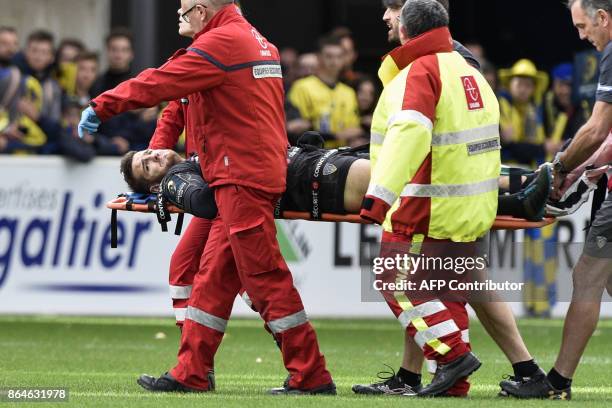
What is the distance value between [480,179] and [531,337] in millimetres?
5487

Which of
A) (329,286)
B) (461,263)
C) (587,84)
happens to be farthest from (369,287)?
(587,84)

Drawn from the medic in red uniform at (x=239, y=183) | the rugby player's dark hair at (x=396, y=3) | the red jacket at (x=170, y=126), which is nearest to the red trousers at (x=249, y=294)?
the medic in red uniform at (x=239, y=183)

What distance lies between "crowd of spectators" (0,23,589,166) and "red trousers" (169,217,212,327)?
5281mm

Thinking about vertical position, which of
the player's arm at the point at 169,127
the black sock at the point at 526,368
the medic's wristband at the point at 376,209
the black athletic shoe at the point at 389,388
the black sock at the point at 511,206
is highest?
the player's arm at the point at 169,127

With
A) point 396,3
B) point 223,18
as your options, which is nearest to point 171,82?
point 223,18

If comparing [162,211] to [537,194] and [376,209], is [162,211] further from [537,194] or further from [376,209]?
[537,194]

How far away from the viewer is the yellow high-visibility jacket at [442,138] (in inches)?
320

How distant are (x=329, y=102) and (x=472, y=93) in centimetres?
786

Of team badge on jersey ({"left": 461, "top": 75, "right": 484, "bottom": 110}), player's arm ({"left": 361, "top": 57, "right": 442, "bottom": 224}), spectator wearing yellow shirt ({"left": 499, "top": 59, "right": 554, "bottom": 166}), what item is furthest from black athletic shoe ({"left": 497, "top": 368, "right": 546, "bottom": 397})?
spectator wearing yellow shirt ({"left": 499, "top": 59, "right": 554, "bottom": 166})

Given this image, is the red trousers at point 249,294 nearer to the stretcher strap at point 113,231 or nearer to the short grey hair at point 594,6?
the stretcher strap at point 113,231

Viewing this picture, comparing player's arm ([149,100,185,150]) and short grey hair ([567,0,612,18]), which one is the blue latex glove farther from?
short grey hair ([567,0,612,18])

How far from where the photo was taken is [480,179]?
837cm

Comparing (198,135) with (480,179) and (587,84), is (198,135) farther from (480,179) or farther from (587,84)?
(587,84)

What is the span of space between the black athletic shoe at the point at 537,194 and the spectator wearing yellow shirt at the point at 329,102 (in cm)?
705
